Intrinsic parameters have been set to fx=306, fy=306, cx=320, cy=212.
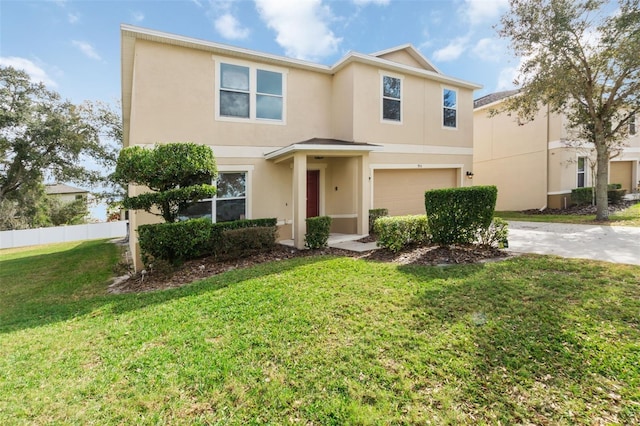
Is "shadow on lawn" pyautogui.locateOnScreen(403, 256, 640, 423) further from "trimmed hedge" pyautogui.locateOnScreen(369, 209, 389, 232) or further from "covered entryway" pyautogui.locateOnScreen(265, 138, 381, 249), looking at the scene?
"trimmed hedge" pyautogui.locateOnScreen(369, 209, 389, 232)

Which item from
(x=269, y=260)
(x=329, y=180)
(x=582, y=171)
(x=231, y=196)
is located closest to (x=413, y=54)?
(x=329, y=180)

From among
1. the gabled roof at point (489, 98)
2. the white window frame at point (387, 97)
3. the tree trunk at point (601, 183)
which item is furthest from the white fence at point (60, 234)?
the tree trunk at point (601, 183)

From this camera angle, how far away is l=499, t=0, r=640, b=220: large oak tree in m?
10.1

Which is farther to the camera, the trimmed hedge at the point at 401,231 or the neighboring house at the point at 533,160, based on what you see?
the neighboring house at the point at 533,160

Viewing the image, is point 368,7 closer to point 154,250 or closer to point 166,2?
point 166,2

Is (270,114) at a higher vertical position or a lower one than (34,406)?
higher

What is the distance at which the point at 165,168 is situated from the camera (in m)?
7.51

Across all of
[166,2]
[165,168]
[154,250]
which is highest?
[166,2]

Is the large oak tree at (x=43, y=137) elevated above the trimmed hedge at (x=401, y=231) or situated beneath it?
elevated above

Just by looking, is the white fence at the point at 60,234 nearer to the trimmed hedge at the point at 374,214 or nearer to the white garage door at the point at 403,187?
the white garage door at the point at 403,187

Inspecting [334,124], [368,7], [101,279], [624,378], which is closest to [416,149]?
[334,124]

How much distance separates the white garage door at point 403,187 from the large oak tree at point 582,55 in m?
4.34

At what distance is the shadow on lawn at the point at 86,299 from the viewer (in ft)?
18.0

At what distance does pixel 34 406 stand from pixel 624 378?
5.77 metres
